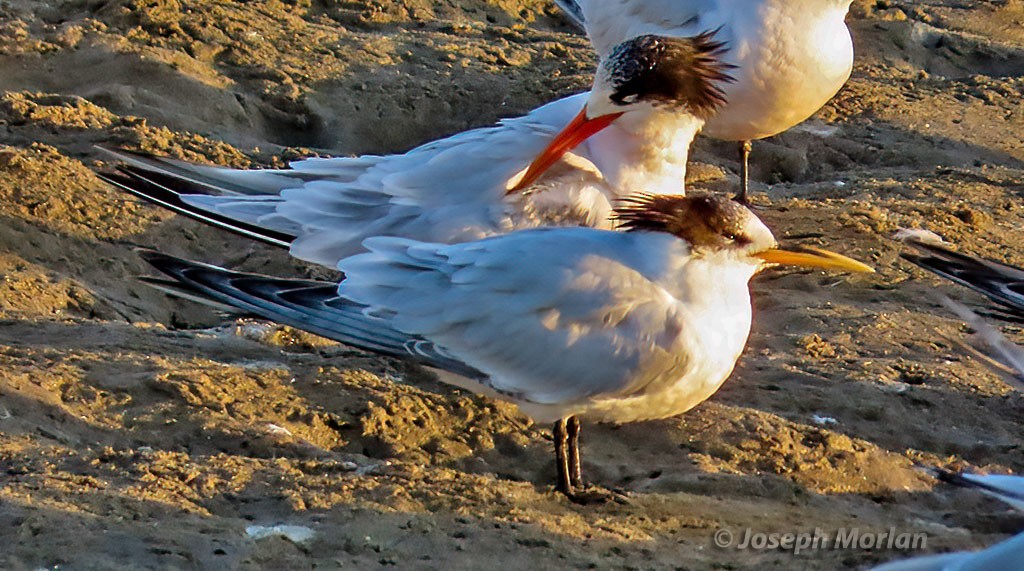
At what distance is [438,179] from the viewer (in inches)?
174

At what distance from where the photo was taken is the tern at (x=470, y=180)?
14.3 feet

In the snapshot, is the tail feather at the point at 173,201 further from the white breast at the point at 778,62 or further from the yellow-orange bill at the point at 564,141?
the white breast at the point at 778,62

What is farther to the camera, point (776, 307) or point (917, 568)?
point (776, 307)

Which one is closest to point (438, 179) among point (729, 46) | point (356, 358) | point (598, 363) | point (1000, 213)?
point (356, 358)

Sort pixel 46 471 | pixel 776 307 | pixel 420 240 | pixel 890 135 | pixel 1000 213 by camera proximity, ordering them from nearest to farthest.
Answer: pixel 46 471
pixel 420 240
pixel 776 307
pixel 1000 213
pixel 890 135

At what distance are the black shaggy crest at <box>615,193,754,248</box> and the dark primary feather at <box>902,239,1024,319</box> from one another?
0.52m

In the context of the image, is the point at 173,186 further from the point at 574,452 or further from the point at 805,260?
the point at 805,260

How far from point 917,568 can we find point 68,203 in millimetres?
3859

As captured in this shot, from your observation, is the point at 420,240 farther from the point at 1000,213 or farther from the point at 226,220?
the point at 1000,213

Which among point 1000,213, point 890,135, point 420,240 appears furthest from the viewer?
point 890,135

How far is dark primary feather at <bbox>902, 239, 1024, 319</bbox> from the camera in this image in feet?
12.0

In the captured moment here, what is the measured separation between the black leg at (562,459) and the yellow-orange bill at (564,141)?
830 mm

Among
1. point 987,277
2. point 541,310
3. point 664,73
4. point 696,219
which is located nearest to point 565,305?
point 541,310

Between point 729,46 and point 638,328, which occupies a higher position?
point 729,46
